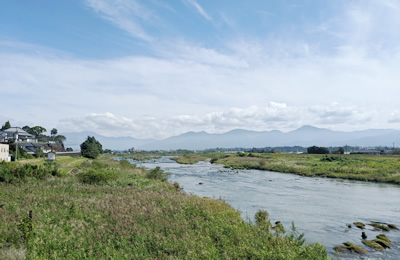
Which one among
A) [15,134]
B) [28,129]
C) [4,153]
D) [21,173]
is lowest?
[21,173]

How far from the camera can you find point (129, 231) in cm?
1611

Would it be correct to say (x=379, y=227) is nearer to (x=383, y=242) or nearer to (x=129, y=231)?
(x=383, y=242)

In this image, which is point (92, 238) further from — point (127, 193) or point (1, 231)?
point (127, 193)

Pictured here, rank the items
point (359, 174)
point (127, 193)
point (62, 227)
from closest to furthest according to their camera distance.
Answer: point (62, 227)
point (127, 193)
point (359, 174)

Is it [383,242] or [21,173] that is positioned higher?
[21,173]

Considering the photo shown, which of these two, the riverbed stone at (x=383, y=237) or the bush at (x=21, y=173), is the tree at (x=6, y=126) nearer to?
the bush at (x=21, y=173)

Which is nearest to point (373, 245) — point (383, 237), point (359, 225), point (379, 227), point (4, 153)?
point (383, 237)

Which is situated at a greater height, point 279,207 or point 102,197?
point 102,197

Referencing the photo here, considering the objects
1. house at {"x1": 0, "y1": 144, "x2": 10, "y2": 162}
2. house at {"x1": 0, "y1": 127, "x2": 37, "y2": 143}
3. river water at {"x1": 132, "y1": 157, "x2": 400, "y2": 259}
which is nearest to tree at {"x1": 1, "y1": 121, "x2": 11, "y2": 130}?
house at {"x1": 0, "y1": 127, "x2": 37, "y2": 143}

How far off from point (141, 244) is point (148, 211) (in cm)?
550

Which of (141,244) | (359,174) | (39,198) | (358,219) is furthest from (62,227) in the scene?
(359,174)

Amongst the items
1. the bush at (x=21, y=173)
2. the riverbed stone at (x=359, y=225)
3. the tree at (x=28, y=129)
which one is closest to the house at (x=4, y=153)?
the bush at (x=21, y=173)

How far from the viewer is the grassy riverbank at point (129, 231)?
13.5m

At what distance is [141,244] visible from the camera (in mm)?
14531
